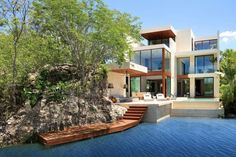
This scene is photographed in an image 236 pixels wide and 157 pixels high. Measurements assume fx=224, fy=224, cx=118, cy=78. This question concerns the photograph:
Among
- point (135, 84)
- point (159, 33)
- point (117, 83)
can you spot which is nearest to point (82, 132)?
point (117, 83)

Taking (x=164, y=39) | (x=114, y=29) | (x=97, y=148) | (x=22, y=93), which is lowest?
(x=97, y=148)

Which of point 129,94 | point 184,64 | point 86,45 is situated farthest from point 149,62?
point 86,45

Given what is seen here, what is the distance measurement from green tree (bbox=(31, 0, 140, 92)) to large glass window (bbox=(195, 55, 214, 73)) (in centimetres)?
1892

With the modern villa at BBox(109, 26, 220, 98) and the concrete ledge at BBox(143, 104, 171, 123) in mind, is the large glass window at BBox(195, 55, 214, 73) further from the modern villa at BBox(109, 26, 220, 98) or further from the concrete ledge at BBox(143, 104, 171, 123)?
the concrete ledge at BBox(143, 104, 171, 123)

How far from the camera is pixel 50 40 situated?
14031mm

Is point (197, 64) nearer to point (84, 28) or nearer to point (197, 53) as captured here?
point (197, 53)

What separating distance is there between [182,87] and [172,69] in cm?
390

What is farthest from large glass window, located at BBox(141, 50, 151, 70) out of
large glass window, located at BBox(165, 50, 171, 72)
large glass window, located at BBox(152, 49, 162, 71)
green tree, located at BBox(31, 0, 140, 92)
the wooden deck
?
green tree, located at BBox(31, 0, 140, 92)

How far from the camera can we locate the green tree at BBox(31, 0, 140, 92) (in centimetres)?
1234

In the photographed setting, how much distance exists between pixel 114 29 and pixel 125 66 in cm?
719

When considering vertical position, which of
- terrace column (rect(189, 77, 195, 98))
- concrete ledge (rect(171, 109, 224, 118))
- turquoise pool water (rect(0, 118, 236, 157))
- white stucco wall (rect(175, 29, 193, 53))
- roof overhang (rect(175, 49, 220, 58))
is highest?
white stucco wall (rect(175, 29, 193, 53))

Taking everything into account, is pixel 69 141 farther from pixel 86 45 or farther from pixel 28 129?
pixel 86 45

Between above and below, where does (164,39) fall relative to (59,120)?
above

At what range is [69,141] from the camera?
10812mm
